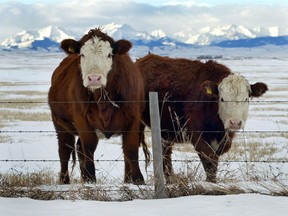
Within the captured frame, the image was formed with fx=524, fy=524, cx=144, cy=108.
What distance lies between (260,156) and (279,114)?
11.0 m

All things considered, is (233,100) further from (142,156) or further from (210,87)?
(142,156)

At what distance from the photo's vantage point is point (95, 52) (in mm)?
7680

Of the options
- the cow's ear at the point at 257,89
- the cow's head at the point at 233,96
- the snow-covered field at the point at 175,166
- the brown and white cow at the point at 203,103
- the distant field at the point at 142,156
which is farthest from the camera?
the cow's ear at the point at 257,89

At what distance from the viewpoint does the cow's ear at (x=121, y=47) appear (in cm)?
796

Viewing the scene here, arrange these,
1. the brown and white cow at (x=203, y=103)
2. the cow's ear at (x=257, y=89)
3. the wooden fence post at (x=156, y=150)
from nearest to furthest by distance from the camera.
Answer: the wooden fence post at (x=156, y=150)
the brown and white cow at (x=203, y=103)
the cow's ear at (x=257, y=89)

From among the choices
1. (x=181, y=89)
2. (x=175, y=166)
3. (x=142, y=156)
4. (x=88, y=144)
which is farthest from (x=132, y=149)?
(x=142, y=156)

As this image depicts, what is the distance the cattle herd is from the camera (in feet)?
25.4

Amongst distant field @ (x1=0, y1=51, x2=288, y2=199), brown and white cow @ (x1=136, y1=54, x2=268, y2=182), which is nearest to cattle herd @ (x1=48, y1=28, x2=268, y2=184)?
brown and white cow @ (x1=136, y1=54, x2=268, y2=182)

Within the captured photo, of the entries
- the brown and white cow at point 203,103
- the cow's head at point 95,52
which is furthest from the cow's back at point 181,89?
the cow's head at point 95,52

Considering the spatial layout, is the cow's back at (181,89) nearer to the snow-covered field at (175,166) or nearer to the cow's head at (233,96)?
the cow's head at (233,96)

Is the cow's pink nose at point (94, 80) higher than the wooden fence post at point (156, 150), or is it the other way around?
the cow's pink nose at point (94, 80)

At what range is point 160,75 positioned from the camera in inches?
372

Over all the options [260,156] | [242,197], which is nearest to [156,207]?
[242,197]

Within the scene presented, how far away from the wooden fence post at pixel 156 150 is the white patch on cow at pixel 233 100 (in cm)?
200
